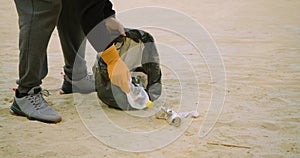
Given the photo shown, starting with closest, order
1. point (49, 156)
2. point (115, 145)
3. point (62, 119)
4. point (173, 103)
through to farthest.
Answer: point (49, 156) → point (115, 145) → point (62, 119) → point (173, 103)

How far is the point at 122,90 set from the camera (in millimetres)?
2131

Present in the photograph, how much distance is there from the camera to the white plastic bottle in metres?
2.16

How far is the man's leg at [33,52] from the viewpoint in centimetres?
191

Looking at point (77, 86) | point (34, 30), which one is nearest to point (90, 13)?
point (34, 30)

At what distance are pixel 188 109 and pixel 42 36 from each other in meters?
0.82

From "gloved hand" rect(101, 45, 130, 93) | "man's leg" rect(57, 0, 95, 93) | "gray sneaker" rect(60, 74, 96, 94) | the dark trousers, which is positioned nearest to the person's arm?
"gloved hand" rect(101, 45, 130, 93)

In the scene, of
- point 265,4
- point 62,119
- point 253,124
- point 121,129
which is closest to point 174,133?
point 121,129

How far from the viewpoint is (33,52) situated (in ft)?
6.47

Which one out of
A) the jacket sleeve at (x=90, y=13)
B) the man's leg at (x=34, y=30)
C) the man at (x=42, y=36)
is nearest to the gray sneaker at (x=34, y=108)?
the man at (x=42, y=36)

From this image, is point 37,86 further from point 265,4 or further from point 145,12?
point 265,4

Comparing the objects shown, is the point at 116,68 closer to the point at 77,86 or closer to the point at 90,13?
the point at 90,13

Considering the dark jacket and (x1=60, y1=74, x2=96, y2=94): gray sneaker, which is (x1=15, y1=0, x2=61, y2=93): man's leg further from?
(x1=60, y1=74, x2=96, y2=94): gray sneaker

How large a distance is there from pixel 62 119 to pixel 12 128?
24 centimetres

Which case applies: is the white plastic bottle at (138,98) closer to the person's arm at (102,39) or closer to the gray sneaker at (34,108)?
the person's arm at (102,39)
